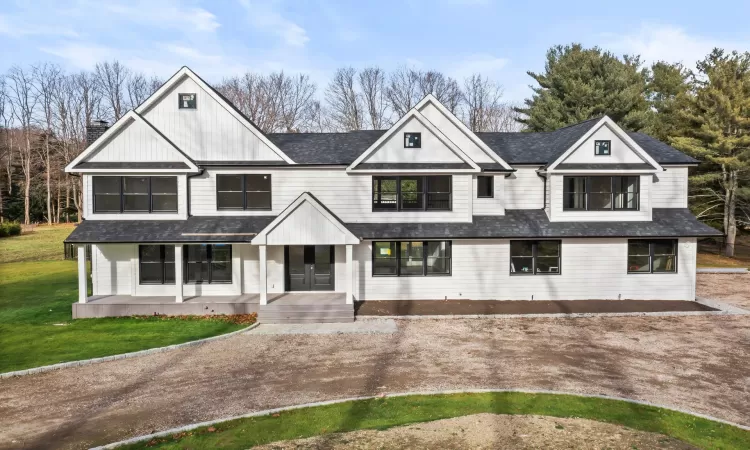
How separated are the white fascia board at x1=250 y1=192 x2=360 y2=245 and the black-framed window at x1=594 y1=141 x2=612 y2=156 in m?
11.7

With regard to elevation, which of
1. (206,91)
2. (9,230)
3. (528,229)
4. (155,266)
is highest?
(206,91)

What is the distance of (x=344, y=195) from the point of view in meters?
20.9

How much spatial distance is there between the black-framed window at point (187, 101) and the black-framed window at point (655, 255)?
20192 millimetres

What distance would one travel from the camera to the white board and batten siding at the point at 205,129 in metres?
20.8

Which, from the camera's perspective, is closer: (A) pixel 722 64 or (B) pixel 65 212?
(A) pixel 722 64

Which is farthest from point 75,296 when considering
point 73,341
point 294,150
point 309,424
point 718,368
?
point 718,368

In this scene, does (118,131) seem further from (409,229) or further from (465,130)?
(465,130)

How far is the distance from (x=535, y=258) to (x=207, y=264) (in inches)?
564

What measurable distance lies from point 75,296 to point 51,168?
44.2 m

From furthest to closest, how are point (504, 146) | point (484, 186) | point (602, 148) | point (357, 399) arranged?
1. point (504, 146)
2. point (484, 186)
3. point (602, 148)
4. point (357, 399)

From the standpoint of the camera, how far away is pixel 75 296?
2222 centimetres

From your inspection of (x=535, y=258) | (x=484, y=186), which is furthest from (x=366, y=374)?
(x=484, y=186)

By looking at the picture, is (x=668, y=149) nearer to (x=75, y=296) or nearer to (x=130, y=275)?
(x=130, y=275)

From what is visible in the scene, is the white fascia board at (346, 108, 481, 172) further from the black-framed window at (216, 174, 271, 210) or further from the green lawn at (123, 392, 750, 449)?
the green lawn at (123, 392, 750, 449)
